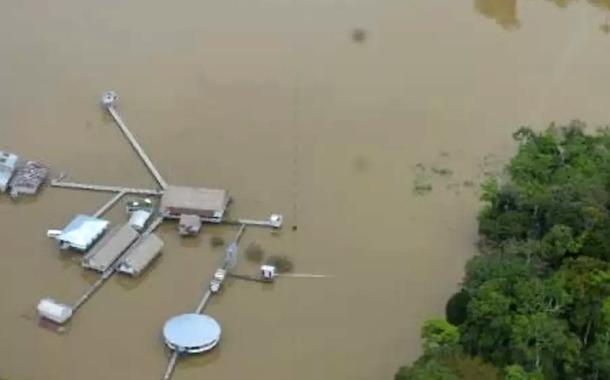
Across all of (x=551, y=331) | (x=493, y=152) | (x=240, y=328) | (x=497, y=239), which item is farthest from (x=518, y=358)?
(x=493, y=152)

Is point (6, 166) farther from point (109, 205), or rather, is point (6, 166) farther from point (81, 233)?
point (81, 233)

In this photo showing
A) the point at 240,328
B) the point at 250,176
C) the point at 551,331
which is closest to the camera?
the point at 551,331

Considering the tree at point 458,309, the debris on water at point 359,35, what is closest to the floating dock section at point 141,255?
the tree at point 458,309

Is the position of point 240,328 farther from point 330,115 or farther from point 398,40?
point 398,40

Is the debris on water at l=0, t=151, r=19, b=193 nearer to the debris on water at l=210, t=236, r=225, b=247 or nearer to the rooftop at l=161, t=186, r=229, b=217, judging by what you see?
the rooftop at l=161, t=186, r=229, b=217

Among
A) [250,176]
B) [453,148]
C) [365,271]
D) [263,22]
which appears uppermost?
[263,22]

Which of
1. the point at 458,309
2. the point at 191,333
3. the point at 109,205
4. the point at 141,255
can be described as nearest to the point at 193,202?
the point at 141,255
